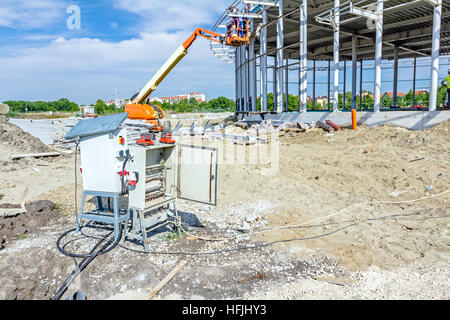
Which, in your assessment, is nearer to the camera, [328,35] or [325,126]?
[325,126]

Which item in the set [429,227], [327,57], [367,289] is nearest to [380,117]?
[429,227]

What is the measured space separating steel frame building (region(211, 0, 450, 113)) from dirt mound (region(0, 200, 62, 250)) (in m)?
12.6

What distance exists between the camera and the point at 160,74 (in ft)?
40.9

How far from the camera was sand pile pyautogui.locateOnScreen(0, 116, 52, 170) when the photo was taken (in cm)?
1209

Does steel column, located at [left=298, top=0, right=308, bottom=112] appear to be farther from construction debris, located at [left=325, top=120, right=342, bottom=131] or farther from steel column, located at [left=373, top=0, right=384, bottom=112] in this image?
steel column, located at [left=373, top=0, right=384, bottom=112]

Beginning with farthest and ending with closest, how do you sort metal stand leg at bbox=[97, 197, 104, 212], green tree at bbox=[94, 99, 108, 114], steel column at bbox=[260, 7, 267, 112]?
1. green tree at bbox=[94, 99, 108, 114]
2. steel column at bbox=[260, 7, 267, 112]
3. metal stand leg at bbox=[97, 197, 104, 212]

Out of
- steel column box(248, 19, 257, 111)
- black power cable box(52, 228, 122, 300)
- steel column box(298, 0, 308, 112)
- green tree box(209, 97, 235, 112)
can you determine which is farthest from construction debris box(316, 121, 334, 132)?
green tree box(209, 97, 235, 112)

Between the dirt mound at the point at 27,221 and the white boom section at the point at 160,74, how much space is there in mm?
6380

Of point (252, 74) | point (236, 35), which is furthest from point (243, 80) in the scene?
point (236, 35)

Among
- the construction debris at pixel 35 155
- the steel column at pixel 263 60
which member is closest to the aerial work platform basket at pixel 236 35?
the steel column at pixel 263 60

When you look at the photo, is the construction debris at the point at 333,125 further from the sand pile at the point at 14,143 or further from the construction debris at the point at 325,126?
the sand pile at the point at 14,143

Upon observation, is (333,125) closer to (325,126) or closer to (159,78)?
(325,126)

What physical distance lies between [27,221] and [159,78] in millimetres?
7678
